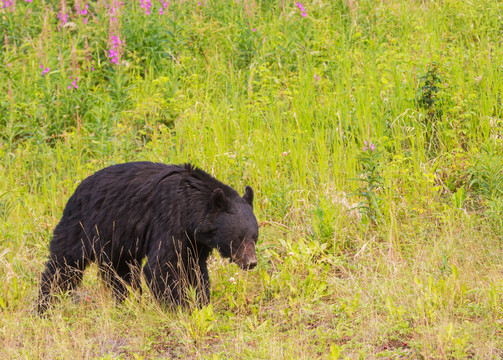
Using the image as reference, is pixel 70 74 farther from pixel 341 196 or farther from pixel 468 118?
pixel 468 118

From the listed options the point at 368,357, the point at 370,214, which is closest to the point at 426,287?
the point at 368,357

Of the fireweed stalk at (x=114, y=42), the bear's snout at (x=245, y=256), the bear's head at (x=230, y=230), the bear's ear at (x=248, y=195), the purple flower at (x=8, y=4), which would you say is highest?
the purple flower at (x=8, y=4)

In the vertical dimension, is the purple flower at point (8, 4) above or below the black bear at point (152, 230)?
above

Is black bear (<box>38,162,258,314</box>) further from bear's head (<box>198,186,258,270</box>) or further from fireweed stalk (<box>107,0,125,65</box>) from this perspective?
fireweed stalk (<box>107,0,125,65</box>)

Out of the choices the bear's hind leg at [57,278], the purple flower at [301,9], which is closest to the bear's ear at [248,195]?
the bear's hind leg at [57,278]

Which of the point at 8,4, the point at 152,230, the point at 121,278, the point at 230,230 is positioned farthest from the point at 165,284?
the point at 8,4

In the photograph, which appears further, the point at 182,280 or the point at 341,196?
the point at 341,196

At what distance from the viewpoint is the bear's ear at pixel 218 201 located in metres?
4.98

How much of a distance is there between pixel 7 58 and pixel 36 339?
5.21 metres

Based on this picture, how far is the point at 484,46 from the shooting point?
861cm

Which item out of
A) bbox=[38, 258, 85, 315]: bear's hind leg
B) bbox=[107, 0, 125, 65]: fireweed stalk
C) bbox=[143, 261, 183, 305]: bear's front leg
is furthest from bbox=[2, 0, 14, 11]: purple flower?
bbox=[143, 261, 183, 305]: bear's front leg

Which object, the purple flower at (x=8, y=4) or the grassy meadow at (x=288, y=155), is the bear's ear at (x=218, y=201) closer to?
the grassy meadow at (x=288, y=155)

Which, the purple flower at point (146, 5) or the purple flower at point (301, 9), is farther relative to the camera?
the purple flower at point (146, 5)

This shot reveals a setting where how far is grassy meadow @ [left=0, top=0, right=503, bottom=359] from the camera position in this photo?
4738 mm
